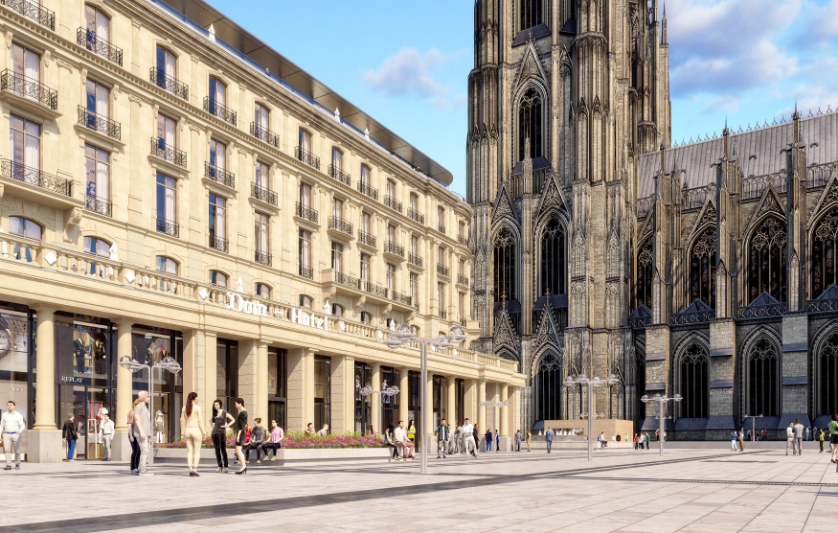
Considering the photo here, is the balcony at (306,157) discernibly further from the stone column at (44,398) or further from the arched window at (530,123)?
the arched window at (530,123)

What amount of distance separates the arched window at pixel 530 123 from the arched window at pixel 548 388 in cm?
2160

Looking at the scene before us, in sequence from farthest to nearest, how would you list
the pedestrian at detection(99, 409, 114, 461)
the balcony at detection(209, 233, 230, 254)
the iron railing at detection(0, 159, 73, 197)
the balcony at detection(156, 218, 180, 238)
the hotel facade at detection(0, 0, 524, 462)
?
1. the balcony at detection(209, 233, 230, 254)
2. the balcony at detection(156, 218, 180, 238)
3. the iron railing at detection(0, 159, 73, 197)
4. the hotel facade at detection(0, 0, 524, 462)
5. the pedestrian at detection(99, 409, 114, 461)

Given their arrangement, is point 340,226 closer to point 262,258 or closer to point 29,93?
point 262,258

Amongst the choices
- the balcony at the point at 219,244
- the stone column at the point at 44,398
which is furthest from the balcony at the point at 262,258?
the stone column at the point at 44,398

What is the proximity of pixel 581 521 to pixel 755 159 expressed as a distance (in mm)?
80225

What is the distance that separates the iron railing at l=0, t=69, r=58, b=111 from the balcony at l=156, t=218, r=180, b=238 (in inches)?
270

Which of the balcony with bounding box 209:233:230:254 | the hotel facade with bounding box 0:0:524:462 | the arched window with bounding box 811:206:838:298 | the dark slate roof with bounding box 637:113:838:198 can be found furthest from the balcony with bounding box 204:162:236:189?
the dark slate roof with bounding box 637:113:838:198

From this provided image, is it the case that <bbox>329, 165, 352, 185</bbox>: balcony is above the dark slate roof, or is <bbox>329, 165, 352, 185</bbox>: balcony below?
below

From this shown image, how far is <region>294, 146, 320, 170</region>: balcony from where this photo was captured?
45000 mm

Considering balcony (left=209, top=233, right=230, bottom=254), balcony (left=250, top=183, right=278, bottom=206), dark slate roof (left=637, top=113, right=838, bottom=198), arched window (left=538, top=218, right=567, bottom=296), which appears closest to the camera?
balcony (left=209, top=233, right=230, bottom=254)

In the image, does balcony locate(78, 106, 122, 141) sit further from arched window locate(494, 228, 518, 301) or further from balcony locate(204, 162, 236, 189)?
arched window locate(494, 228, 518, 301)

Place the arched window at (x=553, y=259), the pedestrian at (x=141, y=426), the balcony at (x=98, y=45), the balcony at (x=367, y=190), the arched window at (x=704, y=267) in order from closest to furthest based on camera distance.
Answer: the pedestrian at (x=141, y=426) < the balcony at (x=98, y=45) < the balcony at (x=367, y=190) < the arched window at (x=704, y=267) < the arched window at (x=553, y=259)

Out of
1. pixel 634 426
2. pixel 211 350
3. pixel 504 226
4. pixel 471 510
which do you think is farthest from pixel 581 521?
pixel 504 226

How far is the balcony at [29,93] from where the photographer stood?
96.0 ft
